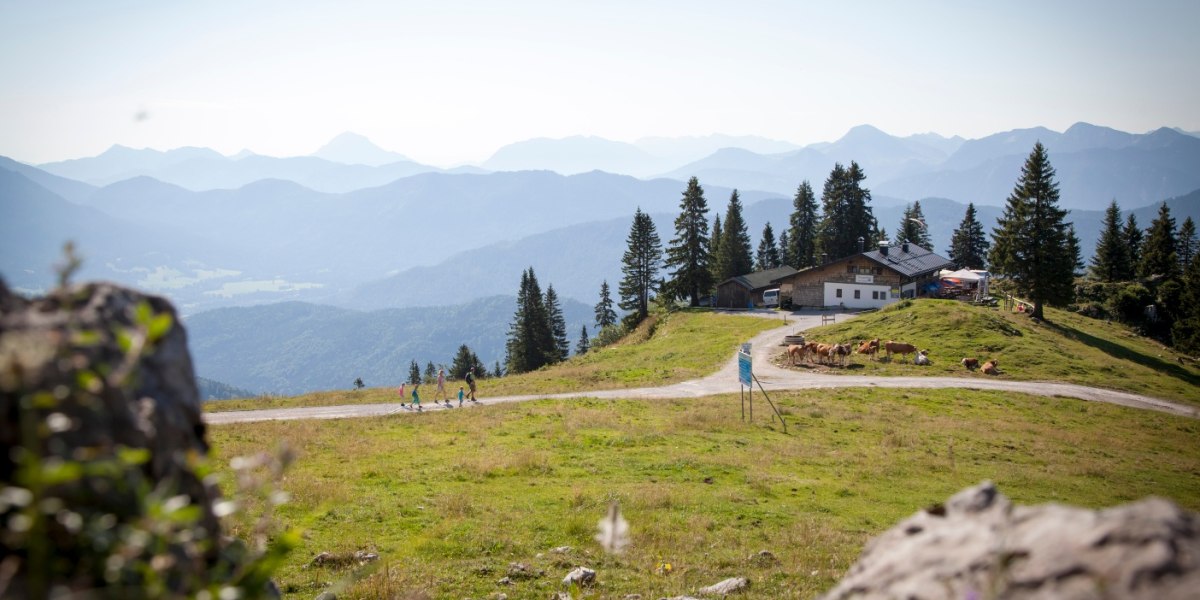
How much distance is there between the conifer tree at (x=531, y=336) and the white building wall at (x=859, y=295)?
43275mm

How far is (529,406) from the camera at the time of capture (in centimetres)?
3441

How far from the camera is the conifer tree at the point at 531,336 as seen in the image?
328ft

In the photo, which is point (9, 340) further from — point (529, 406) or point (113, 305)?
point (529, 406)

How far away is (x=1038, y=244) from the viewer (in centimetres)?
6169

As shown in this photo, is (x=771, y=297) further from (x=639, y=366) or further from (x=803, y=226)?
(x=639, y=366)

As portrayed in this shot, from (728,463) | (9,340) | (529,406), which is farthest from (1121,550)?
(529,406)

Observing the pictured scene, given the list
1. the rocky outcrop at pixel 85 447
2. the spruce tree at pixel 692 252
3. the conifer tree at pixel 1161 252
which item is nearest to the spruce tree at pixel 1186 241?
the conifer tree at pixel 1161 252

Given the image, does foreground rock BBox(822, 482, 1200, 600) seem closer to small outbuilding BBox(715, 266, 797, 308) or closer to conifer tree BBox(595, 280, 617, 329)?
small outbuilding BBox(715, 266, 797, 308)

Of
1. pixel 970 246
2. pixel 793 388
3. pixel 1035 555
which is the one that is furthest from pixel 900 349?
pixel 970 246

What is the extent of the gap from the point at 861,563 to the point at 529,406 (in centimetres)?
3116

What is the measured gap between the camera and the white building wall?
76312 mm

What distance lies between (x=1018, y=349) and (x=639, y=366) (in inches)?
1138

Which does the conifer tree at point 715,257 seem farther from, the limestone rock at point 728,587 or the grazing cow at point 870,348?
the limestone rock at point 728,587

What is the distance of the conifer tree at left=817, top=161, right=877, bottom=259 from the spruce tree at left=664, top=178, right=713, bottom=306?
20.2m
